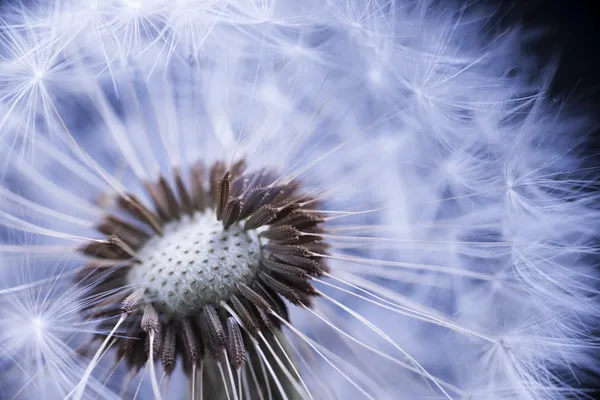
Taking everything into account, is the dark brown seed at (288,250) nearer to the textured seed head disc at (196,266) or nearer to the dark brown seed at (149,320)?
the textured seed head disc at (196,266)

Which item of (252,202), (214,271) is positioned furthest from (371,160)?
(214,271)

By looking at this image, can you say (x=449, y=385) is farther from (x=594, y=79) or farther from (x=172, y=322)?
(x=594, y=79)

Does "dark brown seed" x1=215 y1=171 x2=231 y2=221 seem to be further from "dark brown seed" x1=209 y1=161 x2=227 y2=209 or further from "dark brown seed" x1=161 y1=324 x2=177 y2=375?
"dark brown seed" x1=161 y1=324 x2=177 y2=375

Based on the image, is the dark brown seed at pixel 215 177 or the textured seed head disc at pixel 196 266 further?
the dark brown seed at pixel 215 177

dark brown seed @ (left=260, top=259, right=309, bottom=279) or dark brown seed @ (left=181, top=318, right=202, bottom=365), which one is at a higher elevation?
dark brown seed @ (left=260, top=259, right=309, bottom=279)

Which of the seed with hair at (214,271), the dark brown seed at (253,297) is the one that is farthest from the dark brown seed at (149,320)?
the dark brown seed at (253,297)

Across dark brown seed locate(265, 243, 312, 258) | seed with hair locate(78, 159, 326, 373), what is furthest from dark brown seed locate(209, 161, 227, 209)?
dark brown seed locate(265, 243, 312, 258)
